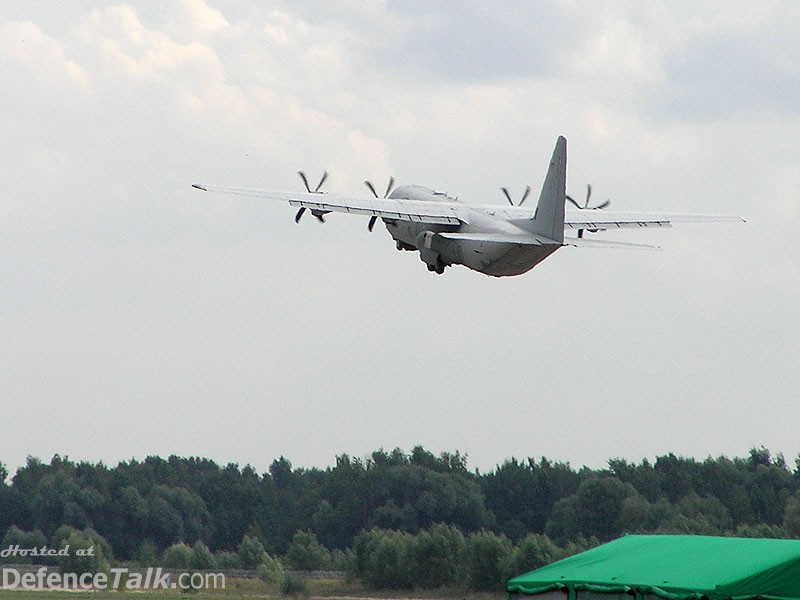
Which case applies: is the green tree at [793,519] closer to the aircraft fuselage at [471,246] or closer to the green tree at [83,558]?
the aircraft fuselage at [471,246]

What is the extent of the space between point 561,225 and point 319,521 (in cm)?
5484

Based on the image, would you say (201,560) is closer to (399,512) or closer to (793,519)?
(399,512)

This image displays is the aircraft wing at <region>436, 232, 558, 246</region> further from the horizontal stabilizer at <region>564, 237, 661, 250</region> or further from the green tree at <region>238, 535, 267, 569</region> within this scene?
the green tree at <region>238, 535, 267, 569</region>

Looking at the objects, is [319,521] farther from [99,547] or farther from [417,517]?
[99,547]

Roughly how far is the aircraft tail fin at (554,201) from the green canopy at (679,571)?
25.5 m

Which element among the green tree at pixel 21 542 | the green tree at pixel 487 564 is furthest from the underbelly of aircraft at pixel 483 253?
the green tree at pixel 21 542

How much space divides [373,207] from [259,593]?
28269 mm

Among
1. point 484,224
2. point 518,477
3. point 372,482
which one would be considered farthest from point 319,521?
point 484,224

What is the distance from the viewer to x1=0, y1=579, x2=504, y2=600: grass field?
235ft

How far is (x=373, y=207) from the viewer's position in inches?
2308

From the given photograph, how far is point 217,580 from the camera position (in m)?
78.1

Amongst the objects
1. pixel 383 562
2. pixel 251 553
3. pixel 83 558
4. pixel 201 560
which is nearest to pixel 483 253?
pixel 383 562

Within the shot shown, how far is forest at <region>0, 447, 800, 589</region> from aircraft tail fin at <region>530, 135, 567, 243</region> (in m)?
28.5

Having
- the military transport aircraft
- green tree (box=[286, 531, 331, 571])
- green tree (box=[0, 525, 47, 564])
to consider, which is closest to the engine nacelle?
the military transport aircraft
